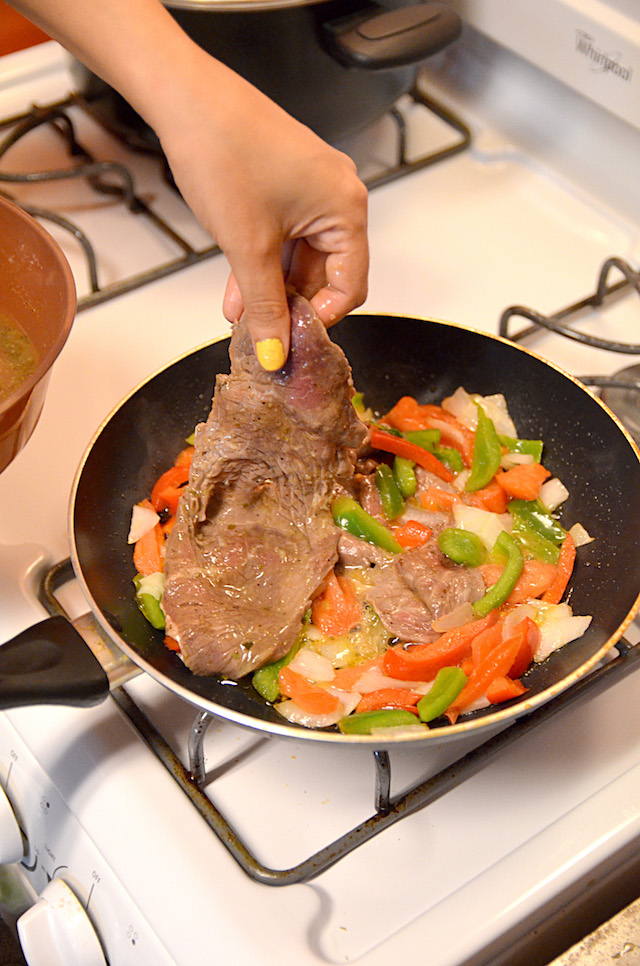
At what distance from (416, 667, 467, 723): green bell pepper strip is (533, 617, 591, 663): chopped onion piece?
0.40ft

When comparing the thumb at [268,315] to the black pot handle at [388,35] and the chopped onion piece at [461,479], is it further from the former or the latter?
the black pot handle at [388,35]

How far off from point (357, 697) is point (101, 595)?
33 centimetres

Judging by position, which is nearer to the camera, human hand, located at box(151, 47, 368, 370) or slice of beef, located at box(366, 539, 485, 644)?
human hand, located at box(151, 47, 368, 370)

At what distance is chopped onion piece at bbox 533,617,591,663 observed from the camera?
109 centimetres

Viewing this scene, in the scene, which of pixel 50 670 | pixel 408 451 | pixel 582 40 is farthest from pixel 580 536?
pixel 582 40

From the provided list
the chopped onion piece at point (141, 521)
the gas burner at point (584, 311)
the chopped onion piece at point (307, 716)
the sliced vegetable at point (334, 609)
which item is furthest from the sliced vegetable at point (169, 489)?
the gas burner at point (584, 311)

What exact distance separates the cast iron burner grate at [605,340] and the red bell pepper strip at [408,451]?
265mm

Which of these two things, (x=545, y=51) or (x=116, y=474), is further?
(x=545, y=51)

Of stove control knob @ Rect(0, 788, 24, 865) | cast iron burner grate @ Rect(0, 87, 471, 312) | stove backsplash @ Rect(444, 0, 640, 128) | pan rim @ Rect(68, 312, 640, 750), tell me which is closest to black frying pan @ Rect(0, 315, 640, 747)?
pan rim @ Rect(68, 312, 640, 750)

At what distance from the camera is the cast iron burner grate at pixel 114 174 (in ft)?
5.30

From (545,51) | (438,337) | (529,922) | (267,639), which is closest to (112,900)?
(267,639)

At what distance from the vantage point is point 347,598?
117 cm

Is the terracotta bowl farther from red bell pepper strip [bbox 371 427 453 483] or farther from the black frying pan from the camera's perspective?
red bell pepper strip [bbox 371 427 453 483]

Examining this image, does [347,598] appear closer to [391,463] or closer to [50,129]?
[391,463]
